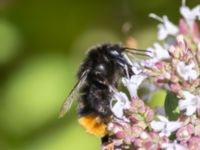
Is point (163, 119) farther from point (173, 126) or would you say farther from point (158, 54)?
point (158, 54)

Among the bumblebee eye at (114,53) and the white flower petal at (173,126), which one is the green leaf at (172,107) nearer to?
the white flower petal at (173,126)

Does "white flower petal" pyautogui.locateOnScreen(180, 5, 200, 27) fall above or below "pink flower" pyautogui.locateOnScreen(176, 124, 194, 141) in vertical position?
above

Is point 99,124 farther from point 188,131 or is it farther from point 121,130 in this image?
point 188,131

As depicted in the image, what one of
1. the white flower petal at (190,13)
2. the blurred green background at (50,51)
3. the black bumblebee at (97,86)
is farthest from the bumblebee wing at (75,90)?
the blurred green background at (50,51)

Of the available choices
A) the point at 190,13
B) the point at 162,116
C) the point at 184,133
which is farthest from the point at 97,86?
the point at 190,13

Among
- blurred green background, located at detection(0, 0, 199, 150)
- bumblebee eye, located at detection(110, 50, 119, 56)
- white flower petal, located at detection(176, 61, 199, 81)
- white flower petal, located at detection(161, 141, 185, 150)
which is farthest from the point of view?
blurred green background, located at detection(0, 0, 199, 150)

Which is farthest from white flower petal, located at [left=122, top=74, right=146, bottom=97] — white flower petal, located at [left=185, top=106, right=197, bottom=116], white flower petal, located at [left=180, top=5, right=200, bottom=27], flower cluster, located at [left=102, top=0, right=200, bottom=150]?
white flower petal, located at [left=180, top=5, right=200, bottom=27]

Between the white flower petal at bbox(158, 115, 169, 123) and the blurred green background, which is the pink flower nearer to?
the white flower petal at bbox(158, 115, 169, 123)
